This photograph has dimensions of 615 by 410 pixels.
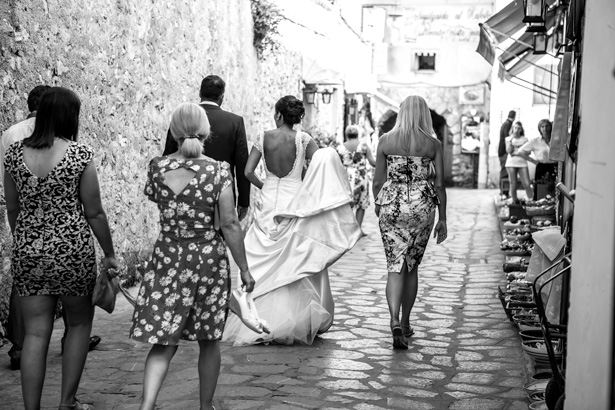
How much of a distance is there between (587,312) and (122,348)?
13.2ft

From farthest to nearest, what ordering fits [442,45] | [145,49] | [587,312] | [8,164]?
[442,45] → [145,49] → [8,164] → [587,312]

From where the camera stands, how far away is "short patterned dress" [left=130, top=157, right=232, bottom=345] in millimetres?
4180

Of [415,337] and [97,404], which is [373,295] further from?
[97,404]

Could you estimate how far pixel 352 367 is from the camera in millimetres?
5648

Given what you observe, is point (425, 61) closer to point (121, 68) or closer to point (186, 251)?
point (121, 68)

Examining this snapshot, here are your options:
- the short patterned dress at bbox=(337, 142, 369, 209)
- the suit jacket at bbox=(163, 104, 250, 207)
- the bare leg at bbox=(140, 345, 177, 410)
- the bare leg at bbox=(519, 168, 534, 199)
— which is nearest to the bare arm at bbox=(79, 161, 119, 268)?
the bare leg at bbox=(140, 345, 177, 410)

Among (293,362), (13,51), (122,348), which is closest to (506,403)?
(293,362)

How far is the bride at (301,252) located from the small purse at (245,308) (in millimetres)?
1734

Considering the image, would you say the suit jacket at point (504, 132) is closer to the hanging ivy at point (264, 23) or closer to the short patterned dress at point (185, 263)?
the hanging ivy at point (264, 23)

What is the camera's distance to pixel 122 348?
6094 mm

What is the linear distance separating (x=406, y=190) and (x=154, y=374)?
108 inches

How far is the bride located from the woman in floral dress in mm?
6158

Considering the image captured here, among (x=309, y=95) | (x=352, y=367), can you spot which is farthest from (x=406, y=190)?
(x=309, y=95)

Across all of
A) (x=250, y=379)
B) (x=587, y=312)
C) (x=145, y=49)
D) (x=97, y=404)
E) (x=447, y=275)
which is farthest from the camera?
(x=447, y=275)
